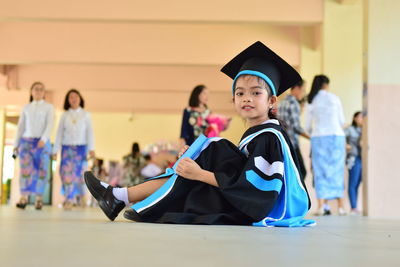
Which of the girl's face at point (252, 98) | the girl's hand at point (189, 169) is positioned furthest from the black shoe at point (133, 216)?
the girl's face at point (252, 98)

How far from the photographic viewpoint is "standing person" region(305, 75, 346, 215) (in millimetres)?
6496

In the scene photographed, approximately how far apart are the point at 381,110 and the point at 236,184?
139 inches

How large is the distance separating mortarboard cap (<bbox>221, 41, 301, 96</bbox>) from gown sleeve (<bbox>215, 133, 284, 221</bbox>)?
35 centimetres

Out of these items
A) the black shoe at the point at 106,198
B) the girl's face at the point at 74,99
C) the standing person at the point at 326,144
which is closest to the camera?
the black shoe at the point at 106,198

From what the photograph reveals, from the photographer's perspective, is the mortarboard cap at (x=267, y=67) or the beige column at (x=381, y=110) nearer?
the mortarboard cap at (x=267, y=67)

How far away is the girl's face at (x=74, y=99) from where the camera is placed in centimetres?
708

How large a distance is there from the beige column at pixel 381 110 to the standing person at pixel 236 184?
3.10 m

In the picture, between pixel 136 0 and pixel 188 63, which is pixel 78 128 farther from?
pixel 188 63

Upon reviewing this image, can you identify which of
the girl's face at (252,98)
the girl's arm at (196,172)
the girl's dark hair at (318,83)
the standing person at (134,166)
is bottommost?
the standing person at (134,166)

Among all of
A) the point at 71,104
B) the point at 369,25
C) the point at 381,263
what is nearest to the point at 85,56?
the point at 71,104

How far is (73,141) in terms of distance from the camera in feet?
23.4

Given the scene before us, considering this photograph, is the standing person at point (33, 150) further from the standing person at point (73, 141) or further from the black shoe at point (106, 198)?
the black shoe at point (106, 198)

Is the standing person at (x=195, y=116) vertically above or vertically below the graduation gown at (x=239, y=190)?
above

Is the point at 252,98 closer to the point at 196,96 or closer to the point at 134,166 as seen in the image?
the point at 196,96
